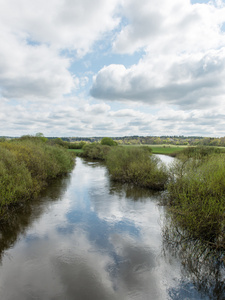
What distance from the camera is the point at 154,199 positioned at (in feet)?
59.2

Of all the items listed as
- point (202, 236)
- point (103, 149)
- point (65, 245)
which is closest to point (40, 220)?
point (65, 245)

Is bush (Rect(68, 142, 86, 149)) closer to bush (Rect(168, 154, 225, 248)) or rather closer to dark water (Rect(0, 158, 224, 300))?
dark water (Rect(0, 158, 224, 300))

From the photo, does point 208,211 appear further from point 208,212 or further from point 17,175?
point 17,175

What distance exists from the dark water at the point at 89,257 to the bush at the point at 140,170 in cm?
490

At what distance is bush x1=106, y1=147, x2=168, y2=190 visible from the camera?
20.3 m

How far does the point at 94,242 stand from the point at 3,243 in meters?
4.65

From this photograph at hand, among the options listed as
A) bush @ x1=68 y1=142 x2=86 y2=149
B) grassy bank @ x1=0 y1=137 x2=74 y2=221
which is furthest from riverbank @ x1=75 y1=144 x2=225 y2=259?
bush @ x1=68 y1=142 x2=86 y2=149

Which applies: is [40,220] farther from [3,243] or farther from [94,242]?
[94,242]

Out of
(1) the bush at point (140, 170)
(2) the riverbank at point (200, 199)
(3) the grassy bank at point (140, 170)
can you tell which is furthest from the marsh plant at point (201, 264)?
(1) the bush at point (140, 170)

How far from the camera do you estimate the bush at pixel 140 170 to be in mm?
20344

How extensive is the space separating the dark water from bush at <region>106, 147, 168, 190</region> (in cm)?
490

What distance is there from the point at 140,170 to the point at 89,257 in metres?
13.9

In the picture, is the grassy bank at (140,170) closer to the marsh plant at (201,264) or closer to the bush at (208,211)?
the bush at (208,211)

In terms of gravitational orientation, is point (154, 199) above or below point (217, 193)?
below
